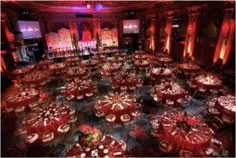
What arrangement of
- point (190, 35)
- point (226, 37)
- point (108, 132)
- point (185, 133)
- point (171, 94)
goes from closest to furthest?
point (185, 133), point (108, 132), point (171, 94), point (226, 37), point (190, 35)

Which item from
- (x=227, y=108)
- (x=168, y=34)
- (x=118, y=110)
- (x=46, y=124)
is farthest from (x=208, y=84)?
(x=168, y=34)

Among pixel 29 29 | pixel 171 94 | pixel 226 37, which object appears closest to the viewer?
pixel 171 94

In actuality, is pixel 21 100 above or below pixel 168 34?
below

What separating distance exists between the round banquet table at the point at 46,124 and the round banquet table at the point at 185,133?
3.55 metres

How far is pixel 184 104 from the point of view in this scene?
25.5 ft

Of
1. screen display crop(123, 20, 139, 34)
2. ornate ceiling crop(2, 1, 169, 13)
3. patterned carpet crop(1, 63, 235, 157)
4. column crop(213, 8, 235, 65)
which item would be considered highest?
ornate ceiling crop(2, 1, 169, 13)

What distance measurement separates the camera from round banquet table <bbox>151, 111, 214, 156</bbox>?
4475 mm

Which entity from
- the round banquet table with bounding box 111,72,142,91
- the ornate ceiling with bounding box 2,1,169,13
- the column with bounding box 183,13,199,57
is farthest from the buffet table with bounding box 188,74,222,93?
the ornate ceiling with bounding box 2,1,169,13

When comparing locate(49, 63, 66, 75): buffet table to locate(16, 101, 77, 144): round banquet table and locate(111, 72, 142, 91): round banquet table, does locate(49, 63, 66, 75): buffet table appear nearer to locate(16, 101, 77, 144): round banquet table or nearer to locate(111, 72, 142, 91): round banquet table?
locate(111, 72, 142, 91): round banquet table

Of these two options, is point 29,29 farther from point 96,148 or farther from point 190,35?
point 96,148

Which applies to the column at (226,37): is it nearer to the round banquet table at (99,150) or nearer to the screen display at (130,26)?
the round banquet table at (99,150)

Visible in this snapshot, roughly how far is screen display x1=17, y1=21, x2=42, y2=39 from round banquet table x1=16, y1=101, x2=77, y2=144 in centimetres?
1096

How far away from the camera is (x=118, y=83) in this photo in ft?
29.0

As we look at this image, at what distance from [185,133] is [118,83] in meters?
4.83
